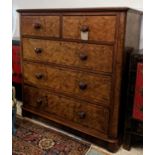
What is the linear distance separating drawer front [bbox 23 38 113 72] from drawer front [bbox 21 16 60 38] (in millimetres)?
71

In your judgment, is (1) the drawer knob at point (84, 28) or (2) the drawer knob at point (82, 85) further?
(2) the drawer knob at point (82, 85)

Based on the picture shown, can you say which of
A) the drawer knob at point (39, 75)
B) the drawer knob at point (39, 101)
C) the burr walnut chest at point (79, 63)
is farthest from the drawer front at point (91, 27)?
the drawer knob at point (39, 101)

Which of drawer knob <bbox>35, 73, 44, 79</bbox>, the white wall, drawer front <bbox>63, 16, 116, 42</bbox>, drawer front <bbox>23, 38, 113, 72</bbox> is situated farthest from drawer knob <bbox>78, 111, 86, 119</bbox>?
the white wall

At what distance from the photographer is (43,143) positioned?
1.74 metres

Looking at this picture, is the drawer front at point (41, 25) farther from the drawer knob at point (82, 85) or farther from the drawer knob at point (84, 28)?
the drawer knob at point (82, 85)

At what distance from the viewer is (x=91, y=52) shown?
1606 millimetres

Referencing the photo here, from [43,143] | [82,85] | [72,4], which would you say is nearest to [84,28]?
[82,85]

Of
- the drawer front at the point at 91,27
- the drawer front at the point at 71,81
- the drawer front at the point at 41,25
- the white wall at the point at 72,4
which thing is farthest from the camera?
the white wall at the point at 72,4

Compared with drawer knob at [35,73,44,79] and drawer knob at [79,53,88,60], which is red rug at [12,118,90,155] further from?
drawer knob at [79,53,88,60]

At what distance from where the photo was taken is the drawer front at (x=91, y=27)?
1.49m

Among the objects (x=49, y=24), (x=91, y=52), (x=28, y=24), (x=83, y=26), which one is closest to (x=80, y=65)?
(x=91, y=52)

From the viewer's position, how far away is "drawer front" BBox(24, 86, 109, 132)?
169 cm

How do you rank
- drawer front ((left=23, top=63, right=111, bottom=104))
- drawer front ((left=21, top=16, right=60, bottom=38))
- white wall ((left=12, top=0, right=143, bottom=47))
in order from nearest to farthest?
drawer front ((left=23, top=63, right=111, bottom=104))
drawer front ((left=21, top=16, right=60, bottom=38))
white wall ((left=12, top=0, right=143, bottom=47))
